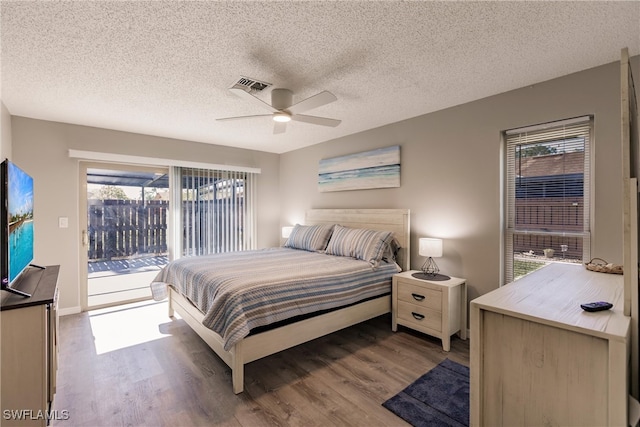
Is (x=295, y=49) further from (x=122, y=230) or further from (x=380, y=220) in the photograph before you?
(x=122, y=230)

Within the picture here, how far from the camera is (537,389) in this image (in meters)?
1.23

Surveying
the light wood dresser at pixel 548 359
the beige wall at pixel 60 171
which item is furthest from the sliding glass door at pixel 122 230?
the light wood dresser at pixel 548 359

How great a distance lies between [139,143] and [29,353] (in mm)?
3242

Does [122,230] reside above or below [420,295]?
above

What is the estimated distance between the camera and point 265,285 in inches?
89.6

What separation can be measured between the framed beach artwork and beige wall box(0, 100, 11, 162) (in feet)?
11.7

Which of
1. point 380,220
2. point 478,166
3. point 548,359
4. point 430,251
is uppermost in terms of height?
point 478,166

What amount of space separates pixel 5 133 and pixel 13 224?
6.67ft

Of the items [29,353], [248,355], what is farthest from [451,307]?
[29,353]

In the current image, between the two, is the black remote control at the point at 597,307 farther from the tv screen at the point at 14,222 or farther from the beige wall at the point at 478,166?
the tv screen at the point at 14,222

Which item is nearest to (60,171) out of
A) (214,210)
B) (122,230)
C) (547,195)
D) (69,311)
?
(122,230)

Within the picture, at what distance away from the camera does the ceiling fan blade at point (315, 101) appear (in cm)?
222

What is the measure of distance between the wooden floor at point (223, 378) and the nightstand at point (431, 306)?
141 mm

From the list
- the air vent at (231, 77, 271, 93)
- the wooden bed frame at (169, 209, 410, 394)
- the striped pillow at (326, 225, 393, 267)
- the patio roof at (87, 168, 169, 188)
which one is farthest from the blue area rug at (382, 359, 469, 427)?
the patio roof at (87, 168, 169, 188)
